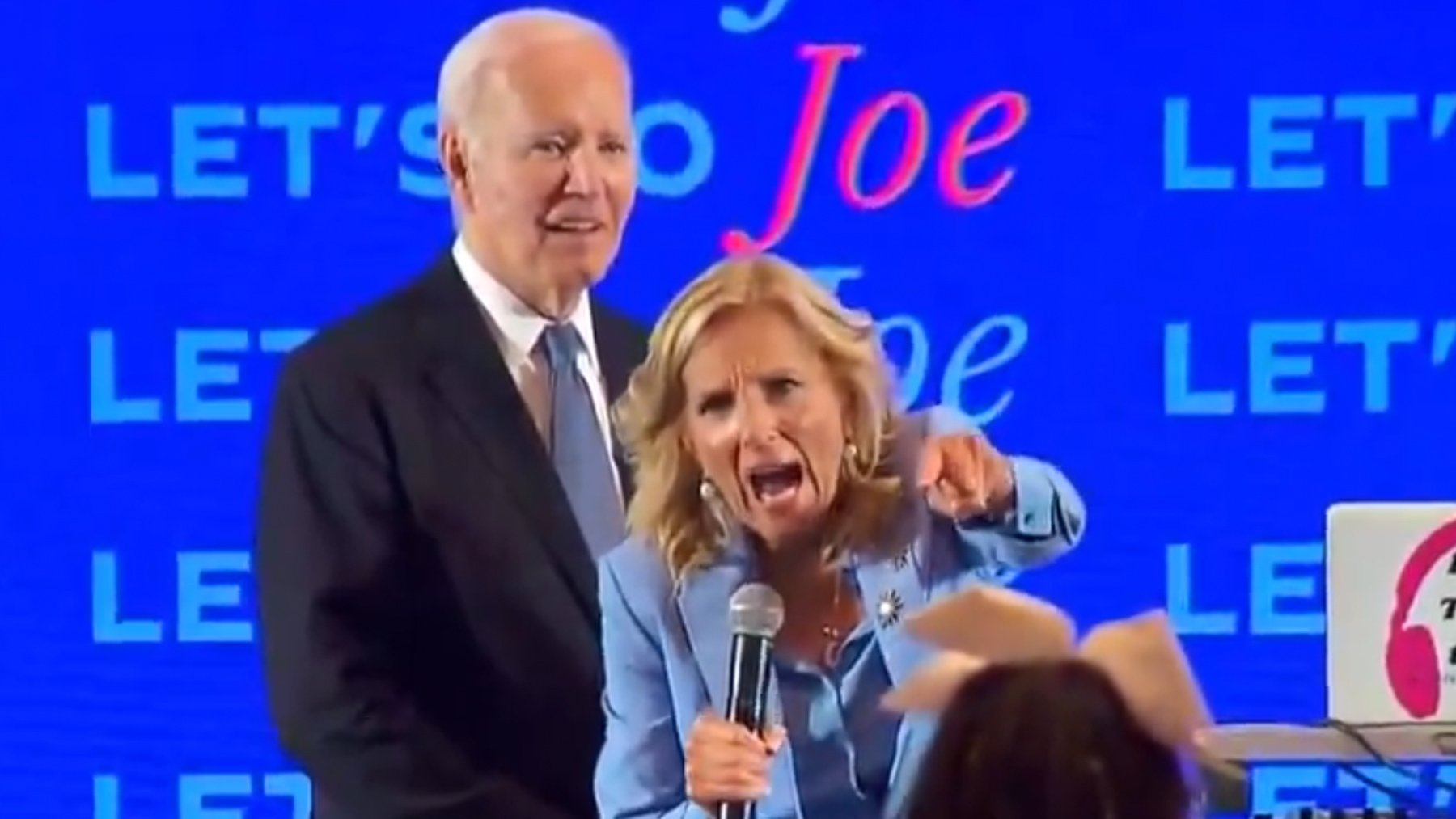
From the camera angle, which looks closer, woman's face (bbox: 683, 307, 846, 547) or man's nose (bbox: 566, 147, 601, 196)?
woman's face (bbox: 683, 307, 846, 547)

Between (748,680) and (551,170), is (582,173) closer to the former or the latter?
(551,170)

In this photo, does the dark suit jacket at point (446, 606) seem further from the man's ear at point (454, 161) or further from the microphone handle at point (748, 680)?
the microphone handle at point (748, 680)

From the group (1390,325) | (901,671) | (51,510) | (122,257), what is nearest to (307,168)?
(122,257)

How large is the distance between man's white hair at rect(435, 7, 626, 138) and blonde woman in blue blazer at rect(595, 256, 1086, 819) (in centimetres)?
38

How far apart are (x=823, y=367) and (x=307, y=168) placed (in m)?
0.76

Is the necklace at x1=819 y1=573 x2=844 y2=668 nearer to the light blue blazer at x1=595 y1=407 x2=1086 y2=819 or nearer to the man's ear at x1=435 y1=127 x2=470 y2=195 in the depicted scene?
the light blue blazer at x1=595 y1=407 x2=1086 y2=819

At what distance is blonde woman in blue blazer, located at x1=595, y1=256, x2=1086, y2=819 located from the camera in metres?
3.26

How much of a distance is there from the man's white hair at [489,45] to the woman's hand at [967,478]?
2.57 feet

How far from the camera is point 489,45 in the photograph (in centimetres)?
359

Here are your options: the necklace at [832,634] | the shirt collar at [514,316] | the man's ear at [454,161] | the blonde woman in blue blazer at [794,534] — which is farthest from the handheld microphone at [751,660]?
the man's ear at [454,161]

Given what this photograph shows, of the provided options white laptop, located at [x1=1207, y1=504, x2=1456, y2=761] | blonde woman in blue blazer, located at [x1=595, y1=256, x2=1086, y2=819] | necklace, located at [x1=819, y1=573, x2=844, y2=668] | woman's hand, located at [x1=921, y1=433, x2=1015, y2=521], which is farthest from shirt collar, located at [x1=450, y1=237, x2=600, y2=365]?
white laptop, located at [x1=1207, y1=504, x2=1456, y2=761]

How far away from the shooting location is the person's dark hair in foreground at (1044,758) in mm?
1815

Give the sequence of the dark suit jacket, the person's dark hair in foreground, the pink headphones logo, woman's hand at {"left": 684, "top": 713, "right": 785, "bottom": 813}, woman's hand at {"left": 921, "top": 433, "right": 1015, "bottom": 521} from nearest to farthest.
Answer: the person's dark hair in foreground < the pink headphones logo < woman's hand at {"left": 684, "top": 713, "right": 785, "bottom": 813} < woman's hand at {"left": 921, "top": 433, "right": 1015, "bottom": 521} < the dark suit jacket

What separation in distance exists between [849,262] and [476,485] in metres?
0.57
